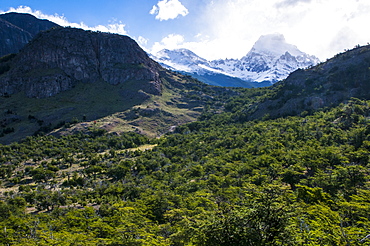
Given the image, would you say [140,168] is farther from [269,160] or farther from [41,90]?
[41,90]

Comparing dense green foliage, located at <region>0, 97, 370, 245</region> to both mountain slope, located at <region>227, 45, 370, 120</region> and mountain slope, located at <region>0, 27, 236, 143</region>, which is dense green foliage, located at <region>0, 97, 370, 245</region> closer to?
mountain slope, located at <region>227, 45, 370, 120</region>

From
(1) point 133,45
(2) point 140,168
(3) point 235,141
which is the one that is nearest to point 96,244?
(2) point 140,168

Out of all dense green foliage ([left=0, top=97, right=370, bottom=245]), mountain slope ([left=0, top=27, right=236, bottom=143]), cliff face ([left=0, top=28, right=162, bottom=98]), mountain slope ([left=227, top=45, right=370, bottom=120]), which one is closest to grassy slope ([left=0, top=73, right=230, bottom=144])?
mountain slope ([left=0, top=27, right=236, bottom=143])

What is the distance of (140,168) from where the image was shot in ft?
241

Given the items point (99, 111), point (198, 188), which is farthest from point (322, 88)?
point (99, 111)

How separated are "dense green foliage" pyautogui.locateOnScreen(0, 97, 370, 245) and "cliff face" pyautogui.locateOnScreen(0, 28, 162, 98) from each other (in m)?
66.8

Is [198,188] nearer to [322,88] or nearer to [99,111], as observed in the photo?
[322,88]

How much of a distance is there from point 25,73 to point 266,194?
189600 millimetres

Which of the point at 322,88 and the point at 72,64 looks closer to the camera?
the point at 322,88

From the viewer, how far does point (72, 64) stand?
169000mm

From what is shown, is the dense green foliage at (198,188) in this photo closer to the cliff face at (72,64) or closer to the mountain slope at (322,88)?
the mountain slope at (322,88)

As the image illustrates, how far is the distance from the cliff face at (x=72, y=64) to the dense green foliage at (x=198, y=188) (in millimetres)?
66765

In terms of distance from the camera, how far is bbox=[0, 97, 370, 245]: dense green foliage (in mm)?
16109

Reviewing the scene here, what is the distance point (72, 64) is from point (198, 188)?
160 meters
